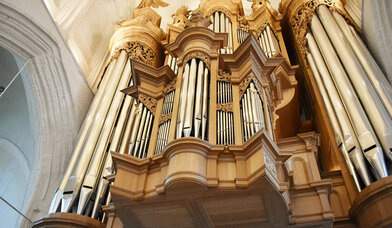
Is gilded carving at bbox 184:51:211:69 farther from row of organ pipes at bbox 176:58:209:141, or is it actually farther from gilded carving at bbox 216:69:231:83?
gilded carving at bbox 216:69:231:83

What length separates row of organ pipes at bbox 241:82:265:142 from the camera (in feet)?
10.8

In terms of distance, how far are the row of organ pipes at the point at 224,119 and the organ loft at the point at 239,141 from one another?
14 millimetres

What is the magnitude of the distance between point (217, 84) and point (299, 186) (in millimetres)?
1478

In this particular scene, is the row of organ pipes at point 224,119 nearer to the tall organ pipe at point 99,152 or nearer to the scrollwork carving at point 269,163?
the scrollwork carving at point 269,163

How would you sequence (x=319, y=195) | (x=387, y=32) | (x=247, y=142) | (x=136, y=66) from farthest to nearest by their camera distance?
(x=387, y=32)
(x=136, y=66)
(x=319, y=195)
(x=247, y=142)

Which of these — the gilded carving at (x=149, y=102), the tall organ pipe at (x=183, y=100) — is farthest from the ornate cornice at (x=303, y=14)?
the gilded carving at (x=149, y=102)

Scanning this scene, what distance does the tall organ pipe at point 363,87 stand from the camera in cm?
383

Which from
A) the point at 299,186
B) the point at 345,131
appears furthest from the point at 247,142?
the point at 345,131

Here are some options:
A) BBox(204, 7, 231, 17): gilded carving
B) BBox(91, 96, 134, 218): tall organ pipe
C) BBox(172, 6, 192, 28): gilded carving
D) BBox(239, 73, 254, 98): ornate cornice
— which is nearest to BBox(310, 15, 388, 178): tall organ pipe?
BBox(239, 73, 254, 98): ornate cornice

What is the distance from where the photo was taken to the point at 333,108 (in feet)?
15.1

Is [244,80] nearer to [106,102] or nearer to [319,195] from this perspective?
[319,195]

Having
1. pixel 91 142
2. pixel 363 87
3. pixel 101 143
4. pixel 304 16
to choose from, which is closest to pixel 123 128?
pixel 101 143

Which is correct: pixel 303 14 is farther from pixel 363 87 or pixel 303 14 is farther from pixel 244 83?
pixel 244 83

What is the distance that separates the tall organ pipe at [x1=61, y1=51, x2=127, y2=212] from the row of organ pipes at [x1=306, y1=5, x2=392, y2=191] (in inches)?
136
